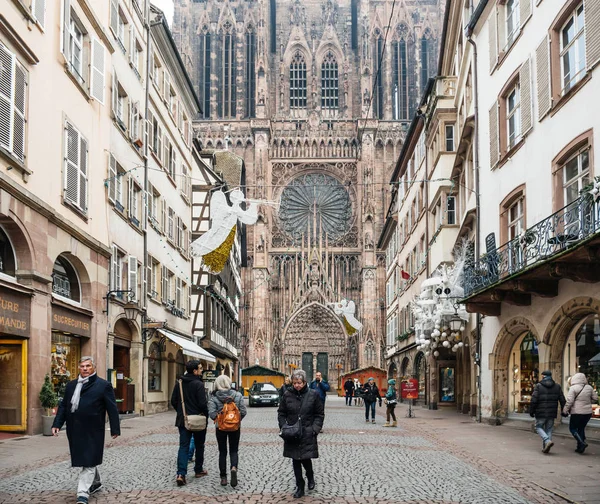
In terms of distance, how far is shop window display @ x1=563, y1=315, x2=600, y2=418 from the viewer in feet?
54.6

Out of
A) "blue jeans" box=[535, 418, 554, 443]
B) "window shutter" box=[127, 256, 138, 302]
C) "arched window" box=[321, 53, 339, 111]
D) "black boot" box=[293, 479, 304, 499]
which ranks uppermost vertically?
"arched window" box=[321, 53, 339, 111]

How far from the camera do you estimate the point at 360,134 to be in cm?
7900

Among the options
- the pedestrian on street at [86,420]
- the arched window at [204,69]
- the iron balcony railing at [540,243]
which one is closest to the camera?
the pedestrian on street at [86,420]

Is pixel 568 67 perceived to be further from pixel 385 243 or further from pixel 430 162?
pixel 385 243

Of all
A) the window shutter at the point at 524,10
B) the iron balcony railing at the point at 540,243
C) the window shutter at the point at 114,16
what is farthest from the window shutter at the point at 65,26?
the iron balcony railing at the point at 540,243

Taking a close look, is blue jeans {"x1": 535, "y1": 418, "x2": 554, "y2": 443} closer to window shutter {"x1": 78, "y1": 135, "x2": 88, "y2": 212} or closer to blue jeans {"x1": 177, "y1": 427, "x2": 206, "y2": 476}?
blue jeans {"x1": 177, "y1": 427, "x2": 206, "y2": 476}

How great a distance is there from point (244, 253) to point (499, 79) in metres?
51.2

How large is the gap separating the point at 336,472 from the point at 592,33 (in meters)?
8.97

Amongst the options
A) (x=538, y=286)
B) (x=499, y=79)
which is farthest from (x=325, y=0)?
(x=538, y=286)

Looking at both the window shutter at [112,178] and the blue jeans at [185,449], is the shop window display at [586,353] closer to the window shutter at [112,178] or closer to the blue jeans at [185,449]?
the blue jeans at [185,449]

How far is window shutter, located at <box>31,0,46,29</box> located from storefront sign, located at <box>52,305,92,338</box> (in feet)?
19.3

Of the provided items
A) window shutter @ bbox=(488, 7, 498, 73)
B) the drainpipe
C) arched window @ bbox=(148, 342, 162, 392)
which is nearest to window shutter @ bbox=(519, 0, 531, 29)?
window shutter @ bbox=(488, 7, 498, 73)

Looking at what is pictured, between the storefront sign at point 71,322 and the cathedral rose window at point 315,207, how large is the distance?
58.0m

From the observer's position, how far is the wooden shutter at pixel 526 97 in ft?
64.6
